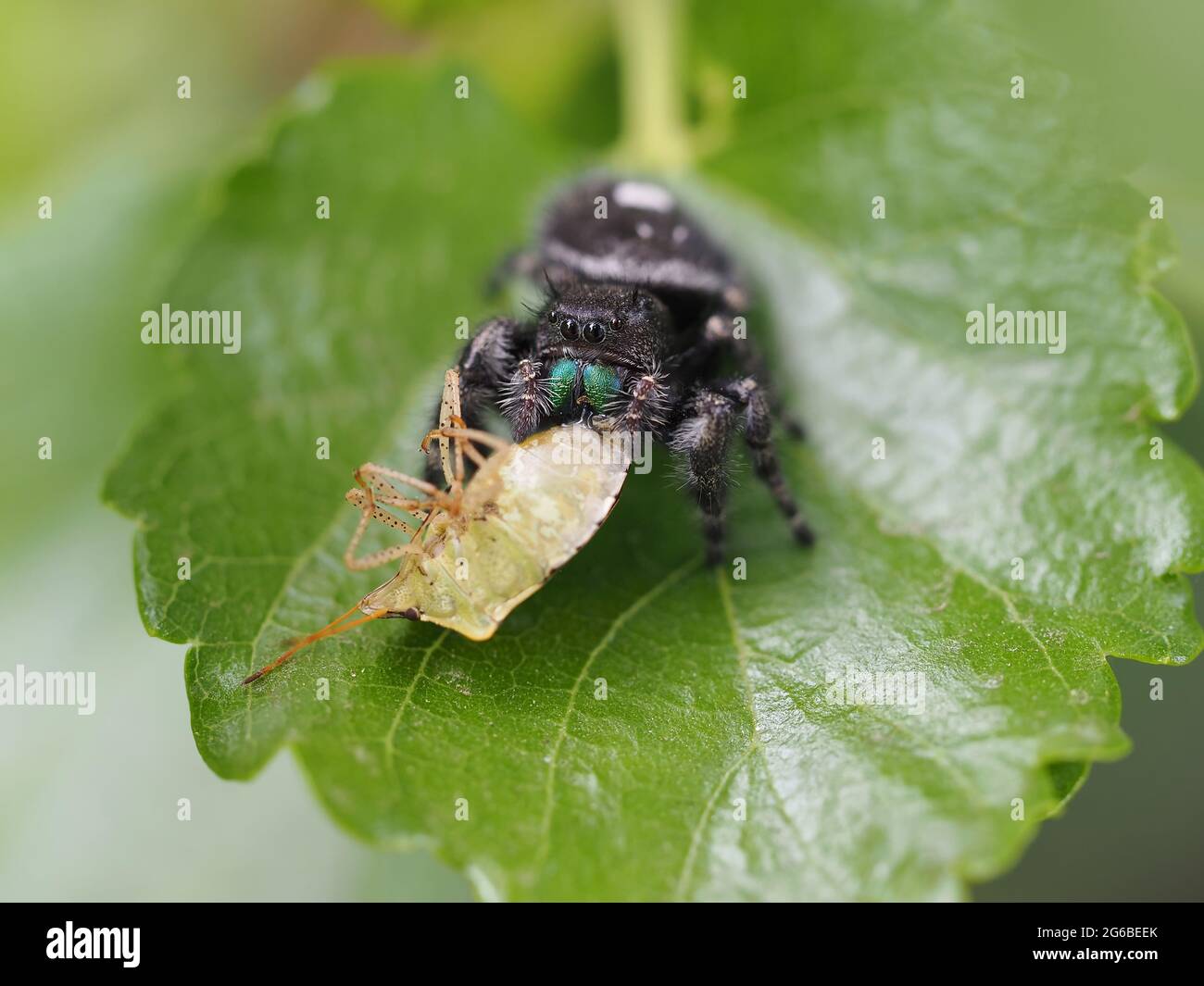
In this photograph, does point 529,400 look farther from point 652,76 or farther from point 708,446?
point 652,76

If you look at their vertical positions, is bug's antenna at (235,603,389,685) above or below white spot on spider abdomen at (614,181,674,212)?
below

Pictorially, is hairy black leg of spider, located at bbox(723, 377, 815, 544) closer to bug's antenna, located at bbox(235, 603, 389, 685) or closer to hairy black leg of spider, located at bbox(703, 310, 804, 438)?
hairy black leg of spider, located at bbox(703, 310, 804, 438)

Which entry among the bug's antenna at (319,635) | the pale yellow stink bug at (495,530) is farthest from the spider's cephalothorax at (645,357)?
the bug's antenna at (319,635)

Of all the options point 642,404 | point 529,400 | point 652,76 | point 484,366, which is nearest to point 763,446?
point 642,404

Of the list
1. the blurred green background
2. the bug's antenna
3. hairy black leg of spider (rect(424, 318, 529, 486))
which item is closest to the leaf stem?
the blurred green background

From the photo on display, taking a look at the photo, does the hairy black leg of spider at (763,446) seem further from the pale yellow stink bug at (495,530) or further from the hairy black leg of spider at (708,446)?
the pale yellow stink bug at (495,530)

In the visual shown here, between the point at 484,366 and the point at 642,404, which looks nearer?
the point at 642,404
